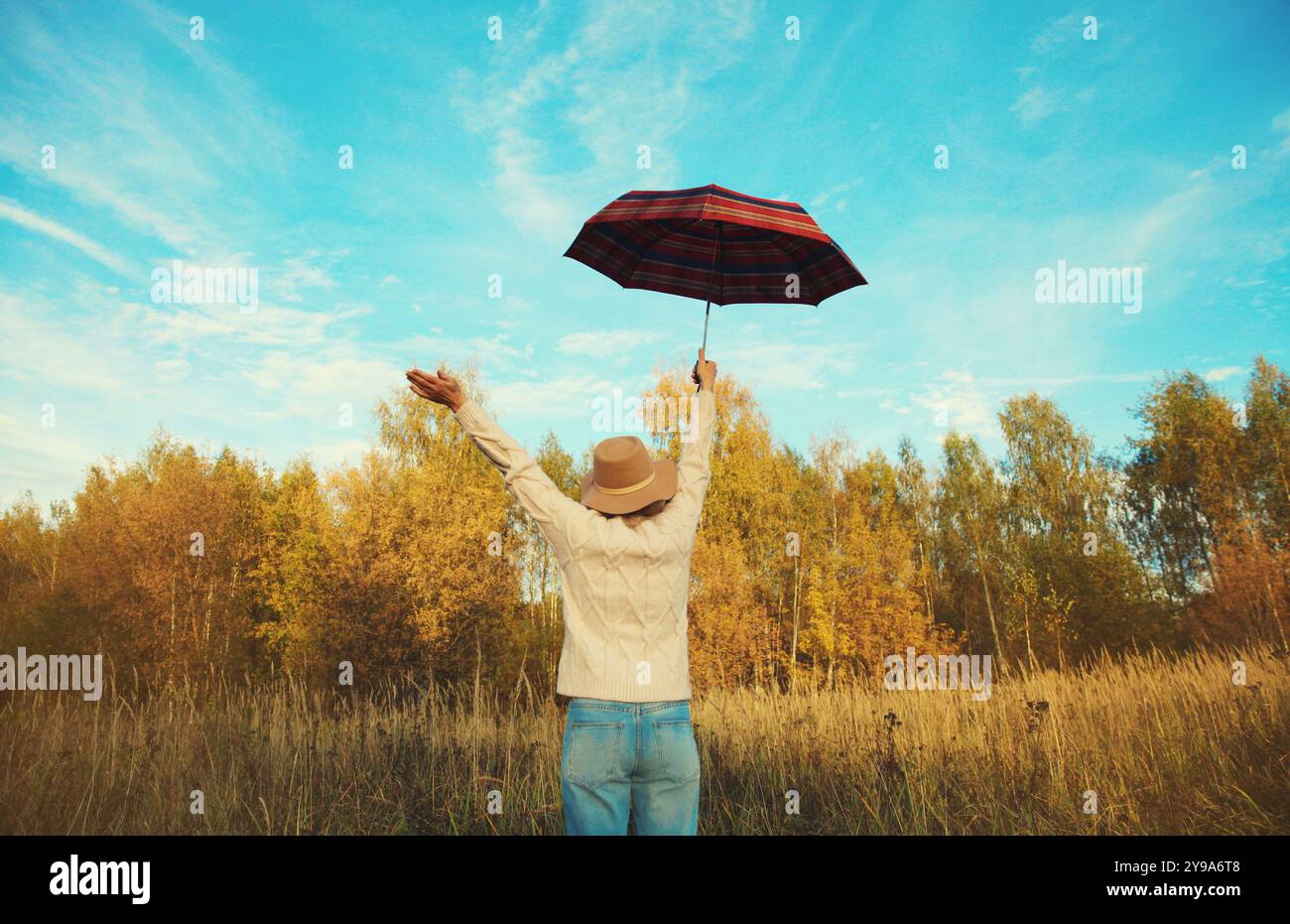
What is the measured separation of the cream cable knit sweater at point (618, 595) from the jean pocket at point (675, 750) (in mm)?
96

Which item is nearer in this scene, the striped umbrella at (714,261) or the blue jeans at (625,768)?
the blue jeans at (625,768)

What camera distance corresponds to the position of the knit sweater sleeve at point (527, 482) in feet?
8.88

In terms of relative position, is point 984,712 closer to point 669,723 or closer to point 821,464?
point 669,723

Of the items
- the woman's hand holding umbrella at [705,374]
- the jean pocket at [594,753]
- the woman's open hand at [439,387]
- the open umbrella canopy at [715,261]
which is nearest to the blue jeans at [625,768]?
the jean pocket at [594,753]

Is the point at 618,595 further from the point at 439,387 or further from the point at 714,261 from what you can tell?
the point at 714,261

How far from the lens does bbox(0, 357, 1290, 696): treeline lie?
19375 millimetres

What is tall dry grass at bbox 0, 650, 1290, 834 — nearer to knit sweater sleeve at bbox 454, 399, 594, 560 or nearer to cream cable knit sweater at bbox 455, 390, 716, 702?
cream cable knit sweater at bbox 455, 390, 716, 702

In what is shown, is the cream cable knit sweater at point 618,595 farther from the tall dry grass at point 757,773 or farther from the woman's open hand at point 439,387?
the tall dry grass at point 757,773

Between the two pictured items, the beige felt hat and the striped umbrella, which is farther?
the striped umbrella

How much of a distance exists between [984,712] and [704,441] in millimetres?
5785

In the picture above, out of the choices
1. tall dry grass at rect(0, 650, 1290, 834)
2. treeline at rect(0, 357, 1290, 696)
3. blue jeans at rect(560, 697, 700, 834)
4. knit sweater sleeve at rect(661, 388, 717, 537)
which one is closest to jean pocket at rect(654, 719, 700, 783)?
blue jeans at rect(560, 697, 700, 834)
